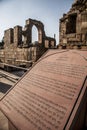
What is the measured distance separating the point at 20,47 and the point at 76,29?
4.62 meters

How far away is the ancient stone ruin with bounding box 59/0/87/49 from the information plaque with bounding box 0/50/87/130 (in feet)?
7.82

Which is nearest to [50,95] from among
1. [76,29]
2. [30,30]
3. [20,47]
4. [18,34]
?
[76,29]

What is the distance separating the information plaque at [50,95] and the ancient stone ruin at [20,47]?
201 inches

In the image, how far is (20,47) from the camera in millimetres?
8758

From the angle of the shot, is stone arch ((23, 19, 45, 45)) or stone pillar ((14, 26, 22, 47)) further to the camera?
stone arch ((23, 19, 45, 45))

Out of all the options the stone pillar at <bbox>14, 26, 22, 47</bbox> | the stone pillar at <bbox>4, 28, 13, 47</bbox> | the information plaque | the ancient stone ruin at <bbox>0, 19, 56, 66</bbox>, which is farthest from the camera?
the stone pillar at <bbox>4, 28, 13, 47</bbox>

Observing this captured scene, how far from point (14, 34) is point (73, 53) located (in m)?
8.12

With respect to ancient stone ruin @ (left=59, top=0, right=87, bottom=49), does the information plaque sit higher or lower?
lower

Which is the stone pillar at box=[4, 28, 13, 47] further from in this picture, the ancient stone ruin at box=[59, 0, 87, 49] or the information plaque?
the information plaque

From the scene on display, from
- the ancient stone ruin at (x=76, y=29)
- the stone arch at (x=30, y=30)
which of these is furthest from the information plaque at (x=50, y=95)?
the stone arch at (x=30, y=30)

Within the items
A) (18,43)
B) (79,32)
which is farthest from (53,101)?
(18,43)

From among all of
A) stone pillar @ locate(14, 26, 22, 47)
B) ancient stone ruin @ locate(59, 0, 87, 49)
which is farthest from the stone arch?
ancient stone ruin @ locate(59, 0, 87, 49)

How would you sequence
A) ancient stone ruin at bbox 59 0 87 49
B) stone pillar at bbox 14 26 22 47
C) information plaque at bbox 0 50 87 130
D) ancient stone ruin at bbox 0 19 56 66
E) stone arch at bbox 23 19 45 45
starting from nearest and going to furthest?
information plaque at bbox 0 50 87 130, ancient stone ruin at bbox 59 0 87 49, ancient stone ruin at bbox 0 19 56 66, stone pillar at bbox 14 26 22 47, stone arch at bbox 23 19 45 45

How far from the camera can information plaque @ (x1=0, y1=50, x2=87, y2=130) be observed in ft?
4.40
